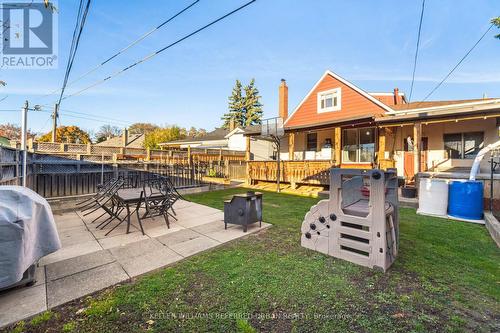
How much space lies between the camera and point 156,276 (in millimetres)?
2758

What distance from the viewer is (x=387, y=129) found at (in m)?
10.6

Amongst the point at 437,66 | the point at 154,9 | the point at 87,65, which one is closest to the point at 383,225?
the point at 154,9

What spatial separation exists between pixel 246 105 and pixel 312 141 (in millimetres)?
29667

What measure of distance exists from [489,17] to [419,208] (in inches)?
325

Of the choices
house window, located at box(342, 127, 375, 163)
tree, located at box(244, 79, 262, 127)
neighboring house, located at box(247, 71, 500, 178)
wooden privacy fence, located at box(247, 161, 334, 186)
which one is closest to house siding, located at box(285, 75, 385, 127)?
neighboring house, located at box(247, 71, 500, 178)

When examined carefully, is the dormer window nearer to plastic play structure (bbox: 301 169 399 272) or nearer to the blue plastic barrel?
the blue plastic barrel

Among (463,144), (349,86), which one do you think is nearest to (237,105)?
(349,86)

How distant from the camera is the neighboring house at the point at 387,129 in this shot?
27.7ft

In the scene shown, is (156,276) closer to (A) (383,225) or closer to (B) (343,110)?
(A) (383,225)

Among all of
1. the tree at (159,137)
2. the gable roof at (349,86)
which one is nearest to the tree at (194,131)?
the tree at (159,137)

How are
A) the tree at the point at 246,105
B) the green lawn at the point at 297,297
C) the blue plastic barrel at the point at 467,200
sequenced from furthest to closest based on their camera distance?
1. the tree at the point at 246,105
2. the blue plastic barrel at the point at 467,200
3. the green lawn at the point at 297,297

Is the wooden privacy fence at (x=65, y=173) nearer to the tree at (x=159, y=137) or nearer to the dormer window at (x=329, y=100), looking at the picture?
the dormer window at (x=329, y=100)

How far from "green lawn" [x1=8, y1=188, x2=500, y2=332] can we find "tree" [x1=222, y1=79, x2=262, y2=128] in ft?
129

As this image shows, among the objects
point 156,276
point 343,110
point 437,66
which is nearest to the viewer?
point 156,276
